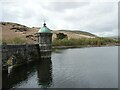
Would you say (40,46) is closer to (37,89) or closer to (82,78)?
(82,78)

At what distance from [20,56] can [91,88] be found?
32408 millimetres

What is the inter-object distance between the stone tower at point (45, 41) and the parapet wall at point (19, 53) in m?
1.79

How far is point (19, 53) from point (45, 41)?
15.2 meters

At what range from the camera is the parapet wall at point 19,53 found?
176 feet

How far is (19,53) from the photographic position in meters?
65.2

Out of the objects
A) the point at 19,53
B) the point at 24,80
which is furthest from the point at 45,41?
the point at 24,80

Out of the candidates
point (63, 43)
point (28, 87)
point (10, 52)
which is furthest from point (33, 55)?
point (63, 43)

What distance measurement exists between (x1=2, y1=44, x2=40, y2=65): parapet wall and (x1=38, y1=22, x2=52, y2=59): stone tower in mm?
1785

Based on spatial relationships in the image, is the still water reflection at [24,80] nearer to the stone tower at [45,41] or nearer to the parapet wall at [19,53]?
the parapet wall at [19,53]

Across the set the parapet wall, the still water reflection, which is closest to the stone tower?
the parapet wall

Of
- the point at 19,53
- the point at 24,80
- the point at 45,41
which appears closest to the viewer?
A: the point at 24,80

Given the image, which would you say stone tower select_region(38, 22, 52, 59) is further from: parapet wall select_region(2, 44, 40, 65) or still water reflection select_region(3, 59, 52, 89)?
still water reflection select_region(3, 59, 52, 89)

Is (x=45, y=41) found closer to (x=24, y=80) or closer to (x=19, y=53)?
(x=19, y=53)

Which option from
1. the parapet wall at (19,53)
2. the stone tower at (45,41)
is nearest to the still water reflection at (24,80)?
the parapet wall at (19,53)
